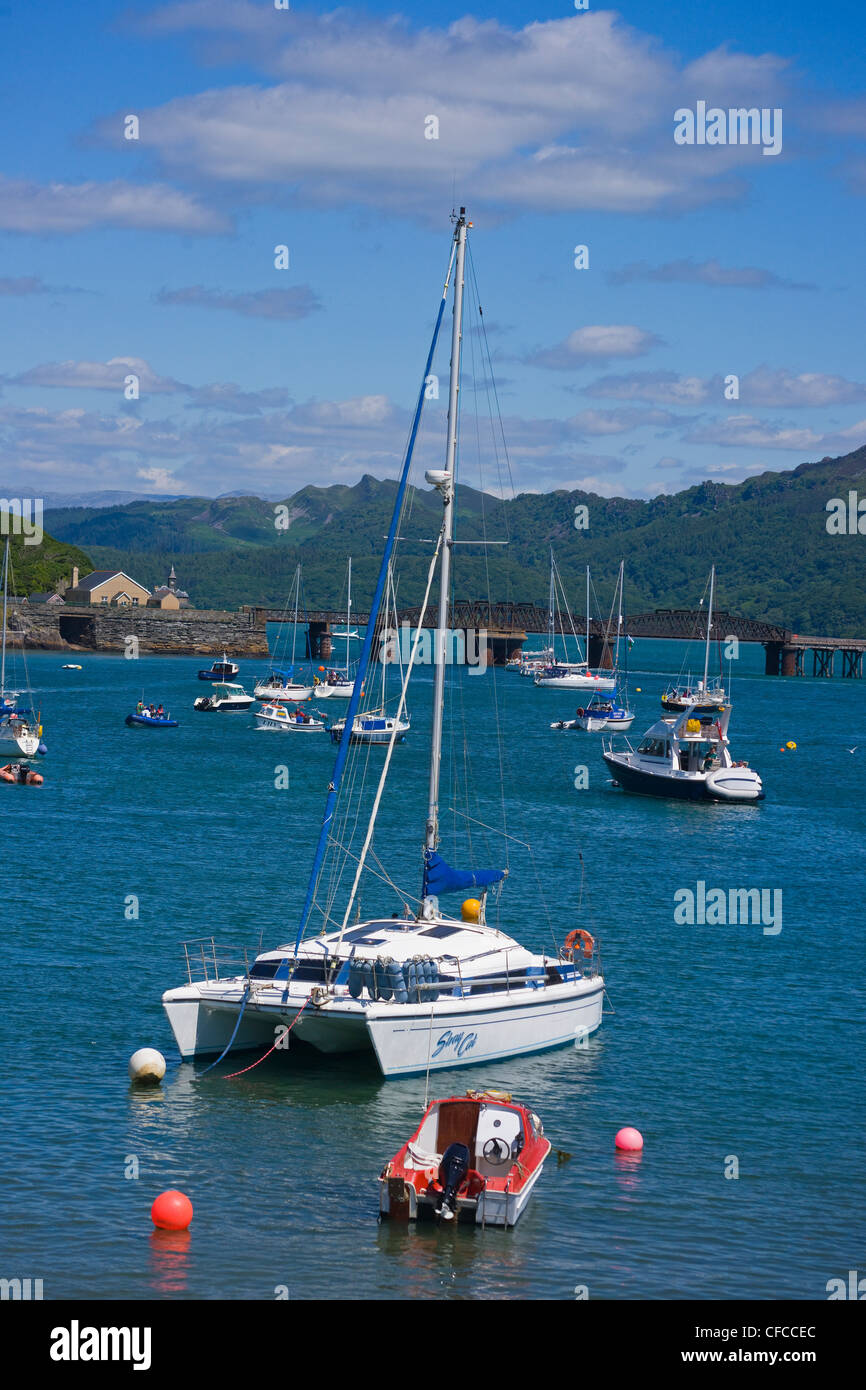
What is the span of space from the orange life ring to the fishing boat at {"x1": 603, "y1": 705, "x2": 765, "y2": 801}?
44697 millimetres

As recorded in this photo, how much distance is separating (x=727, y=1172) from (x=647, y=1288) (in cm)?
550

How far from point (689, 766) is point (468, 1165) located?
193 feet

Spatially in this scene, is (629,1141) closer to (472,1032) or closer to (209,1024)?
(472,1032)

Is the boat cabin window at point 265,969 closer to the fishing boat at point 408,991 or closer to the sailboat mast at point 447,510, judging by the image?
the fishing boat at point 408,991

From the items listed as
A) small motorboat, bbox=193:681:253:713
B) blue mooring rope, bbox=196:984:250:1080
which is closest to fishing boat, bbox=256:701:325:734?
small motorboat, bbox=193:681:253:713

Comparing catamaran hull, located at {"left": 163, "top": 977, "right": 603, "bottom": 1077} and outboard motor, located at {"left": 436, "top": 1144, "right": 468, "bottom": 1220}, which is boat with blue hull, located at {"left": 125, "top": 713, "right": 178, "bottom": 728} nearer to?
catamaran hull, located at {"left": 163, "top": 977, "right": 603, "bottom": 1077}

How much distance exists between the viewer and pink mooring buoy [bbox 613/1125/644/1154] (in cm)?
2850

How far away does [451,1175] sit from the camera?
24625 mm

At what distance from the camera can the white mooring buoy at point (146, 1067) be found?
100 ft

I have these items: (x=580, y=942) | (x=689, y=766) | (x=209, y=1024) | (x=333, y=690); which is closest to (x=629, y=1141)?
(x=209, y=1024)

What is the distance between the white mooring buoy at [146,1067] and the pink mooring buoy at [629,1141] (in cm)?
890

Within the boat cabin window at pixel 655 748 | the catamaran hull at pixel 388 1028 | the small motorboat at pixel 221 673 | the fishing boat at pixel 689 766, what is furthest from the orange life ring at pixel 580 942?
the small motorboat at pixel 221 673
